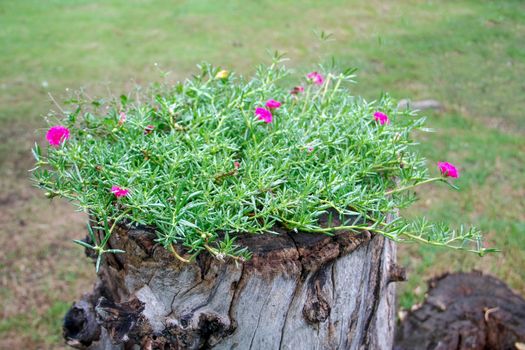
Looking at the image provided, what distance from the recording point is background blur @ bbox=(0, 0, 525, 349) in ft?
14.6

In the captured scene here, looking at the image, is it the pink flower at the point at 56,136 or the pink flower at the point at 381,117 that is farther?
the pink flower at the point at 381,117

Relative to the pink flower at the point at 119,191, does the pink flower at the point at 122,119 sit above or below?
above

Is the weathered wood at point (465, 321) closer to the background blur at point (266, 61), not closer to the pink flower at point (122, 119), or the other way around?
the background blur at point (266, 61)

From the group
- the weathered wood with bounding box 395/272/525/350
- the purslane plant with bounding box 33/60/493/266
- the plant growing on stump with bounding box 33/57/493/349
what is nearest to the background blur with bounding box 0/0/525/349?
the purslane plant with bounding box 33/60/493/266

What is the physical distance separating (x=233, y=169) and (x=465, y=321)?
1917 millimetres

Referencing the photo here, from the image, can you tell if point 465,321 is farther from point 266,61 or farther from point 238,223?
point 266,61

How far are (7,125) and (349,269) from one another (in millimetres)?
5520

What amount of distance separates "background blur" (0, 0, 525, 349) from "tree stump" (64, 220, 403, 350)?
2.67 feet

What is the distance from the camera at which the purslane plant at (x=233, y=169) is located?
1878 mm

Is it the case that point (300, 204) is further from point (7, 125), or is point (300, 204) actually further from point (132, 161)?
point (7, 125)

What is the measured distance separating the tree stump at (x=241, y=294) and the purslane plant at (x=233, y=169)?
0.20 ft

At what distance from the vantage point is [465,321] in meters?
3.24

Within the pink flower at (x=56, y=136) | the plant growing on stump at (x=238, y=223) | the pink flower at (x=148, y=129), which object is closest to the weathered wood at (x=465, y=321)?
the plant growing on stump at (x=238, y=223)

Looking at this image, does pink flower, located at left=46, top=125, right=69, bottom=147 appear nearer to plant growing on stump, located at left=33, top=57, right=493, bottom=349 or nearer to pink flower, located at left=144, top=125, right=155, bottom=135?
plant growing on stump, located at left=33, top=57, right=493, bottom=349
